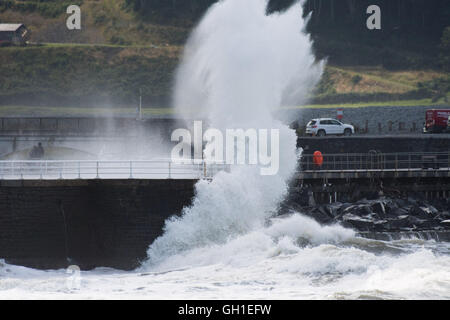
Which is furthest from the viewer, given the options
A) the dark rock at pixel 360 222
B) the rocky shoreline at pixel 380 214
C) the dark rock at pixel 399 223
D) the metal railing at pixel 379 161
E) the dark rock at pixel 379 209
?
the metal railing at pixel 379 161

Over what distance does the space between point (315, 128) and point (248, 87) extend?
8.51 meters

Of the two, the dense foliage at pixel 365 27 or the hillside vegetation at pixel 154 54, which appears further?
the dense foliage at pixel 365 27

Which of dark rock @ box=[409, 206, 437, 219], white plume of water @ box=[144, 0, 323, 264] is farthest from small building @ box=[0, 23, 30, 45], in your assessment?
dark rock @ box=[409, 206, 437, 219]

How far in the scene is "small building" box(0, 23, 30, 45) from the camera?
285 feet

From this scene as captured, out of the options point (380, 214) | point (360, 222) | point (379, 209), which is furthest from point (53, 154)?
point (360, 222)

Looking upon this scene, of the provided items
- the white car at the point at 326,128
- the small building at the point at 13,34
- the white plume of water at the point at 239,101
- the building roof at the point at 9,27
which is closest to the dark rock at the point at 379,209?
the white plume of water at the point at 239,101

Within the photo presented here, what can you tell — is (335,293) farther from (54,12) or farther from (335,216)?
(54,12)

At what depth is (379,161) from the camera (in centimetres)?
3816

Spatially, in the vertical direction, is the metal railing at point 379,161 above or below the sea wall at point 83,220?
above

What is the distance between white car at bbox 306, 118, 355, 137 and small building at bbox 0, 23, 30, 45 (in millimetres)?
51106

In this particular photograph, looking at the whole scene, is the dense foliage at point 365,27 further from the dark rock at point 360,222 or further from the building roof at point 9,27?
the dark rock at point 360,222

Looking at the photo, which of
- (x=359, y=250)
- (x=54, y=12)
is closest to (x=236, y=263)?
(x=359, y=250)

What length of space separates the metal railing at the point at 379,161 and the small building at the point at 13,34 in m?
56.2

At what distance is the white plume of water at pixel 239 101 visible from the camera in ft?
95.1
